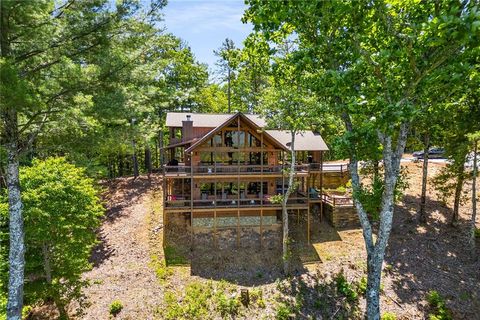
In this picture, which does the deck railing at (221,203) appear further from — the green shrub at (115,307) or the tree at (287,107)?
the green shrub at (115,307)

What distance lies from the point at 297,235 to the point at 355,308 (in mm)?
6099

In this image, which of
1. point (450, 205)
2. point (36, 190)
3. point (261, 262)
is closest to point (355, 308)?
point (261, 262)

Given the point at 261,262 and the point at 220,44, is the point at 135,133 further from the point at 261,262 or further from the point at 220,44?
the point at 220,44

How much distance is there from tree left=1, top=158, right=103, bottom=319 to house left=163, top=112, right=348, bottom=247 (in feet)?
19.2

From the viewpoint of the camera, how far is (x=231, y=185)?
67.8ft

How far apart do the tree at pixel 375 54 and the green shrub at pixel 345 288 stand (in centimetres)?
602

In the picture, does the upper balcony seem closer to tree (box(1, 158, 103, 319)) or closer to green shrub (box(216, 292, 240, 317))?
tree (box(1, 158, 103, 319))

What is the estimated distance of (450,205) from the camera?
21.1 metres

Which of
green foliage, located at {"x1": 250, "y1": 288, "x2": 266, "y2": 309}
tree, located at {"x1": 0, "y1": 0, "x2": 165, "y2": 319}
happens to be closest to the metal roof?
green foliage, located at {"x1": 250, "y1": 288, "x2": 266, "y2": 309}

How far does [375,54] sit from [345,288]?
11.9m

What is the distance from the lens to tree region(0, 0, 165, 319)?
301 inches

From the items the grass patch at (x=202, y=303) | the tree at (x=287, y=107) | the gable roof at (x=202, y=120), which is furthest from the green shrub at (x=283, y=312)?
the gable roof at (x=202, y=120)

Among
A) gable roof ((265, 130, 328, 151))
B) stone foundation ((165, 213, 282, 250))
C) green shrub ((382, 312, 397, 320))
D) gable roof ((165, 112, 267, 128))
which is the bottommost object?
green shrub ((382, 312, 397, 320))

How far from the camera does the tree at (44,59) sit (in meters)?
7.64
